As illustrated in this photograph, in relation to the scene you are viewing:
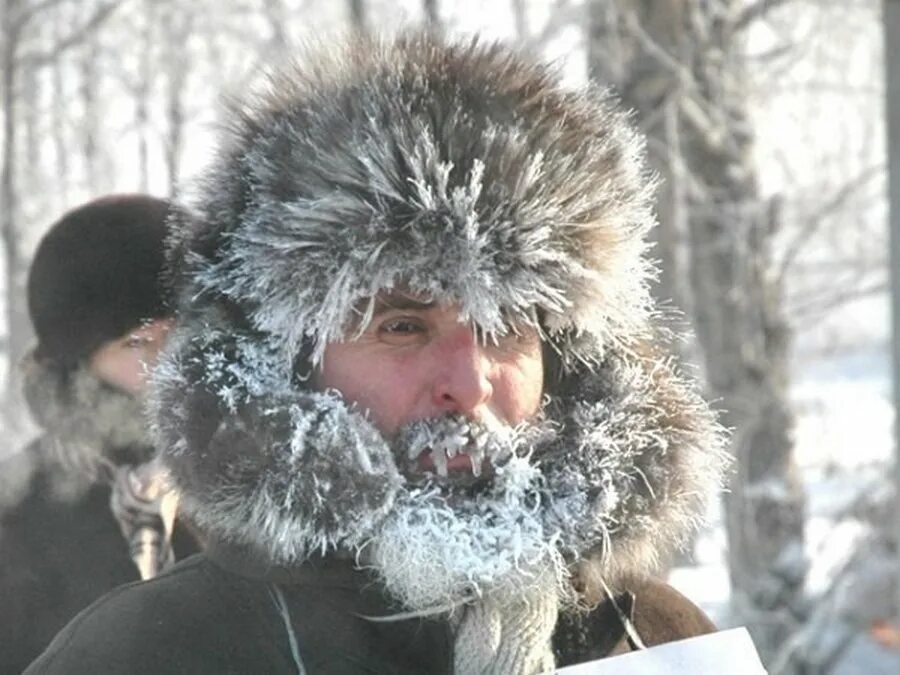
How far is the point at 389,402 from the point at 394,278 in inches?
4.9

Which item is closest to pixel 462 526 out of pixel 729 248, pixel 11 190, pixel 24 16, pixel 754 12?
pixel 729 248

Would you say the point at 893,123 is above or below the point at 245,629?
above

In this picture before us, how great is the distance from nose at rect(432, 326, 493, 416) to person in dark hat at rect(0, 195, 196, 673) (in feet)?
3.12

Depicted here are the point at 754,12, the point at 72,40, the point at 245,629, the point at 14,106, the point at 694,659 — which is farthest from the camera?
the point at 14,106

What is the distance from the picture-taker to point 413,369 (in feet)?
4.99

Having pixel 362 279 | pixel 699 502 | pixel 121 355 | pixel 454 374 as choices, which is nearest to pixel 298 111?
pixel 362 279

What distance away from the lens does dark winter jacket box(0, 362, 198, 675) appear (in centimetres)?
246

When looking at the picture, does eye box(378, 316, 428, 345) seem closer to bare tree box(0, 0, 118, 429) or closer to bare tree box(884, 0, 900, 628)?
bare tree box(884, 0, 900, 628)

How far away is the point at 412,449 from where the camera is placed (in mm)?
1508

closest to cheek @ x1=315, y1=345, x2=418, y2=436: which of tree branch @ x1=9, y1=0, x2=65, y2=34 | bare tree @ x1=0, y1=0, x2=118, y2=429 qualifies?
bare tree @ x1=0, y1=0, x2=118, y2=429

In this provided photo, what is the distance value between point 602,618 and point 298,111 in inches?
25.5

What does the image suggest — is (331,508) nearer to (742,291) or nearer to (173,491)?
(173,491)

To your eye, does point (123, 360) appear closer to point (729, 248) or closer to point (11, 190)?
point (729, 248)

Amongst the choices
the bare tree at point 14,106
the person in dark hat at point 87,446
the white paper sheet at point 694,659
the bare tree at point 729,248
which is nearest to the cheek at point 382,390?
the white paper sheet at point 694,659
